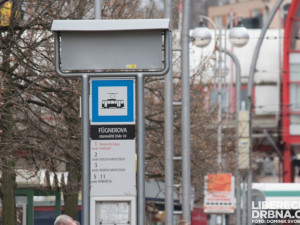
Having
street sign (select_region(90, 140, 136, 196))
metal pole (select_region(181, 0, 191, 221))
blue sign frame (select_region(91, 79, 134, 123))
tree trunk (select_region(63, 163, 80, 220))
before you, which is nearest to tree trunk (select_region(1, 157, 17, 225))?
tree trunk (select_region(63, 163, 80, 220))

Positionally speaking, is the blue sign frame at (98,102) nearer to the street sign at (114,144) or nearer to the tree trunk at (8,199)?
the street sign at (114,144)

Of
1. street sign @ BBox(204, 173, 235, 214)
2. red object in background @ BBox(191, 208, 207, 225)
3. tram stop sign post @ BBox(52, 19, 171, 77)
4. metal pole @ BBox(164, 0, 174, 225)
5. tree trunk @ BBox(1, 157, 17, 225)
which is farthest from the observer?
red object in background @ BBox(191, 208, 207, 225)

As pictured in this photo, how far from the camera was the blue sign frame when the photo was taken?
11.8 meters

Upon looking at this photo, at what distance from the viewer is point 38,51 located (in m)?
18.8

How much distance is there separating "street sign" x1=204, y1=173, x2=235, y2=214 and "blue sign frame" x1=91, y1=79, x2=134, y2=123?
18.7 m

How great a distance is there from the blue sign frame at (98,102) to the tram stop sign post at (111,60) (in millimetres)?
49

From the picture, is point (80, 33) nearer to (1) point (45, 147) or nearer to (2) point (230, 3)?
(1) point (45, 147)

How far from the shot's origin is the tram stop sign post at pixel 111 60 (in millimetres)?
11664

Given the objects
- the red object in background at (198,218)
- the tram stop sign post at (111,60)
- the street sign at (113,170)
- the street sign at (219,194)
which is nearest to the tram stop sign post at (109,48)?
the tram stop sign post at (111,60)

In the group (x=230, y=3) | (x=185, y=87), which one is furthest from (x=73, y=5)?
(x=230, y=3)

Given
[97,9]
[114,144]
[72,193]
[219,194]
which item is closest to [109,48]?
[114,144]

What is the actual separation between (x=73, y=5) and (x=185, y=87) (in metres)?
2.64

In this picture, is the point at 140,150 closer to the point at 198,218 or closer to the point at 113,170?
the point at 113,170

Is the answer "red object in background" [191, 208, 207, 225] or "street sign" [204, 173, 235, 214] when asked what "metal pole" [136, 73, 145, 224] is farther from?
"red object in background" [191, 208, 207, 225]
